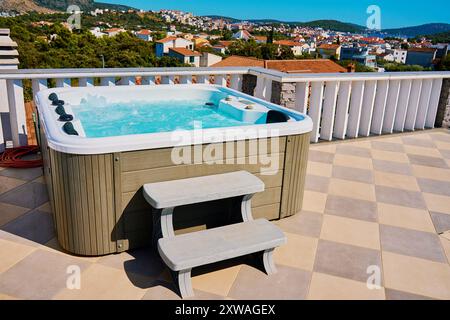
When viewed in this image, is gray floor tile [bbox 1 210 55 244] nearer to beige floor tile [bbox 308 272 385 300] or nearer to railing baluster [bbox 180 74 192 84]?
beige floor tile [bbox 308 272 385 300]

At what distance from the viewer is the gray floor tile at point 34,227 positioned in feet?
7.66

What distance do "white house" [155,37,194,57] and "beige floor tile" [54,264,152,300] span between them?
51.7 meters

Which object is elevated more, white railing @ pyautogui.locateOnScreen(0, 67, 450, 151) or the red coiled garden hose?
white railing @ pyautogui.locateOnScreen(0, 67, 450, 151)

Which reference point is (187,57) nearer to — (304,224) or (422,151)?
(422,151)

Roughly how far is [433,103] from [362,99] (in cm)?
136

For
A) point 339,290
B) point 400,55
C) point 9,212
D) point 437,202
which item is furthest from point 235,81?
point 400,55

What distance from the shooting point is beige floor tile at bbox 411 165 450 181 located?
3.72 meters

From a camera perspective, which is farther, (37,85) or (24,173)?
(37,85)

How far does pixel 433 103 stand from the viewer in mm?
5406

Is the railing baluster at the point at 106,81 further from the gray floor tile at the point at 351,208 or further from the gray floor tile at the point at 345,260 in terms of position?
the gray floor tile at the point at 345,260

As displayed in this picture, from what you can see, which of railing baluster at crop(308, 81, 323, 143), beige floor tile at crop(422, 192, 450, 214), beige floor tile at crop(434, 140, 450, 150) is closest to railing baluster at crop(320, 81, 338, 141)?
railing baluster at crop(308, 81, 323, 143)
